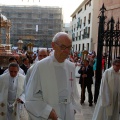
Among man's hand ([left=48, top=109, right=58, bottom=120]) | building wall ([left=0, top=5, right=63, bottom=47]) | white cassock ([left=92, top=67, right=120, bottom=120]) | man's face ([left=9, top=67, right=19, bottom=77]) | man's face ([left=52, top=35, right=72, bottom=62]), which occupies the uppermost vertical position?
building wall ([left=0, top=5, right=63, bottom=47])

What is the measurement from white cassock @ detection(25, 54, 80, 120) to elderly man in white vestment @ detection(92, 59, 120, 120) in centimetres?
236

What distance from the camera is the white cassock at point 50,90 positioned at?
8.55 feet

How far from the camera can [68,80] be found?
9.65 feet

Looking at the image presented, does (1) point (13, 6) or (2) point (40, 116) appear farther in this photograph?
(1) point (13, 6)

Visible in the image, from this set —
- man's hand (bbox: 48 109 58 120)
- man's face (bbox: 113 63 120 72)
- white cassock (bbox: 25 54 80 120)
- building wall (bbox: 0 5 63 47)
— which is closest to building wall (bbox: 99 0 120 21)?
man's face (bbox: 113 63 120 72)

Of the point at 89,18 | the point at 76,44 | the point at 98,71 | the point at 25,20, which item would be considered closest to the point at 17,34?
the point at 25,20

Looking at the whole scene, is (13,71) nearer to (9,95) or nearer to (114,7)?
(9,95)

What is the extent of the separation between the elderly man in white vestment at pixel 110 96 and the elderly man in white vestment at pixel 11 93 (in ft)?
5.74

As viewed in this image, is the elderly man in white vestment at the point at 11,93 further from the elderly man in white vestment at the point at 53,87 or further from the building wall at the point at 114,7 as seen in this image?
the building wall at the point at 114,7

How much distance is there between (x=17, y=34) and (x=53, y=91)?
185 ft

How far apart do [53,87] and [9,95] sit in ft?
8.67

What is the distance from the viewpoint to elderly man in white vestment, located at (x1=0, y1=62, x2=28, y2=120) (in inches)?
199

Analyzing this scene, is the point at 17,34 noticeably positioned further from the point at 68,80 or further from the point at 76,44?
the point at 68,80

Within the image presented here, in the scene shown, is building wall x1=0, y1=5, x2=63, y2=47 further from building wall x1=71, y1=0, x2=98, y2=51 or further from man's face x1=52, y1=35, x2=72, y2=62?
man's face x1=52, y1=35, x2=72, y2=62
